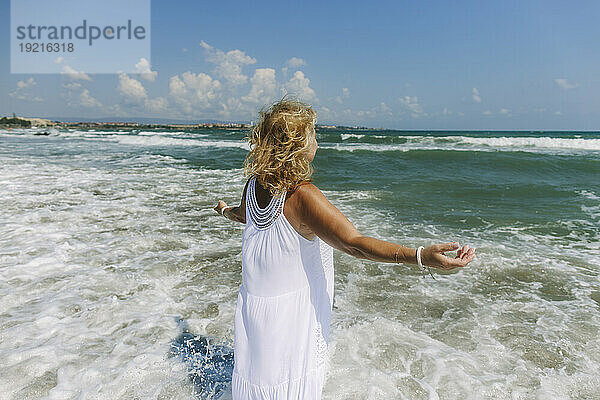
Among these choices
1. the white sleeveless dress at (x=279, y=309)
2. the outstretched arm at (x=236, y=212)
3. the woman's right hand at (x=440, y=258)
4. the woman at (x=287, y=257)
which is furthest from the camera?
the outstretched arm at (x=236, y=212)

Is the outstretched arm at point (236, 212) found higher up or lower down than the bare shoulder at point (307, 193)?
lower down

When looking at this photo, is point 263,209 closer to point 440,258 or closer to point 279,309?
point 279,309

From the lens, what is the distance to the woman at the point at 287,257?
1.71 metres

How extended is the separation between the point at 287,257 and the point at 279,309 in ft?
0.90

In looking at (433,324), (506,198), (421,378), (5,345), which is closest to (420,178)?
(506,198)

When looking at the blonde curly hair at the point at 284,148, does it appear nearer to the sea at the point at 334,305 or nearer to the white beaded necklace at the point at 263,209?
the white beaded necklace at the point at 263,209

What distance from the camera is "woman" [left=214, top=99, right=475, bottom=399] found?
171 cm

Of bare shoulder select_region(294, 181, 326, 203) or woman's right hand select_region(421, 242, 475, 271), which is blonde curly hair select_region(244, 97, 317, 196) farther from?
woman's right hand select_region(421, 242, 475, 271)

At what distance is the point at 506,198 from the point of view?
441 inches

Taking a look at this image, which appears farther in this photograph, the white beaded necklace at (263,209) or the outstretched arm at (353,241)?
the white beaded necklace at (263,209)

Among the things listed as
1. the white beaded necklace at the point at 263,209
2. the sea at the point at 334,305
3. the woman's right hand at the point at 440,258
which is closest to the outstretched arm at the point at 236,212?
the white beaded necklace at the point at 263,209

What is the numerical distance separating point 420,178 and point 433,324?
1195 cm

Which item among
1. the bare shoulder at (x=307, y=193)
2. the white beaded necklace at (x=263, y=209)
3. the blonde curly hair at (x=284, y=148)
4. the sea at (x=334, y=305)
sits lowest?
the sea at (x=334, y=305)

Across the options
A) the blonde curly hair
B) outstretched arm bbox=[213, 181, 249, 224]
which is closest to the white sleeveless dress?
the blonde curly hair
